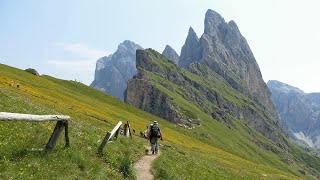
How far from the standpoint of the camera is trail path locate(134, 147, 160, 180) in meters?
24.0

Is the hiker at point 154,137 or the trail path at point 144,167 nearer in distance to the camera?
the trail path at point 144,167

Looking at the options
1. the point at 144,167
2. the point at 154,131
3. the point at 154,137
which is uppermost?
the point at 154,131

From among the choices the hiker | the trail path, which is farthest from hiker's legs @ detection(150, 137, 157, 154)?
the trail path

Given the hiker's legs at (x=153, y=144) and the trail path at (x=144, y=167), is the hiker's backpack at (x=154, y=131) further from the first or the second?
the trail path at (x=144, y=167)

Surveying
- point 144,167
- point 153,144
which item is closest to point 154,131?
point 153,144

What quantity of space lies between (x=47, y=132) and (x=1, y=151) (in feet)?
16.8

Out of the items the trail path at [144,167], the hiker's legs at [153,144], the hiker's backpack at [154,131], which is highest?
the hiker's backpack at [154,131]

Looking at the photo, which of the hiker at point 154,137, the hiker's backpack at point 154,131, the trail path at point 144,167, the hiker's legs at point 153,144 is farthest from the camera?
the hiker's backpack at point 154,131

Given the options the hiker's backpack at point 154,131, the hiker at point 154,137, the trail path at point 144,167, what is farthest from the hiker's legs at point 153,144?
the trail path at point 144,167

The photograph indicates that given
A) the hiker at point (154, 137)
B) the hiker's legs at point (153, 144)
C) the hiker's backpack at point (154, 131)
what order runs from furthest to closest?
the hiker's backpack at point (154, 131), the hiker at point (154, 137), the hiker's legs at point (153, 144)

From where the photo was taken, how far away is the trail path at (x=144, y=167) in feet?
78.8

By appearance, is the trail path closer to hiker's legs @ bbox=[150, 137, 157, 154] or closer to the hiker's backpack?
hiker's legs @ bbox=[150, 137, 157, 154]

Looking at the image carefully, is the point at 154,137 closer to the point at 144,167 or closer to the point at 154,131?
the point at 154,131

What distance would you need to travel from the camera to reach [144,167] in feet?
88.1
